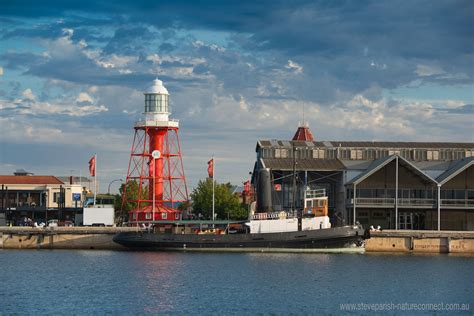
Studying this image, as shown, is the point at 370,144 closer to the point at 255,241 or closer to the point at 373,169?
the point at 373,169

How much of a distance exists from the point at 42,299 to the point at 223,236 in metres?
36.5

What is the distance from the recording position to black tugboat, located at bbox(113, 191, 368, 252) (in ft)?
277

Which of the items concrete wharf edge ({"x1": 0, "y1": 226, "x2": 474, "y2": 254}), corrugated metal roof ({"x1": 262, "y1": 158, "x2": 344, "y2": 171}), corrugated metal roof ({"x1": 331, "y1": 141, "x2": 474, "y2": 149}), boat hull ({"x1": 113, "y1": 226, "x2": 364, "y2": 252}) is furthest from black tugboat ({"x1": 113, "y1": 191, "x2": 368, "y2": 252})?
corrugated metal roof ({"x1": 331, "y1": 141, "x2": 474, "y2": 149})

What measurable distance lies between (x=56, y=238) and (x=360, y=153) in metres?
36.9

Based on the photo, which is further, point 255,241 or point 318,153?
point 318,153

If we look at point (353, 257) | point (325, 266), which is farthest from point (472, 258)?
point (325, 266)

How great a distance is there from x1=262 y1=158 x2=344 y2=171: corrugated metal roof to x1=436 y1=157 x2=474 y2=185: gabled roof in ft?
36.2

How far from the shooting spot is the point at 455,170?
325 feet

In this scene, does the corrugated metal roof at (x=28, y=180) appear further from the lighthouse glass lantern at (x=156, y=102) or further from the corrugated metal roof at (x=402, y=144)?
the corrugated metal roof at (x=402, y=144)

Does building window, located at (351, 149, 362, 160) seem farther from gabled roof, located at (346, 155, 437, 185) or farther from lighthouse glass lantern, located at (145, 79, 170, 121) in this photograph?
lighthouse glass lantern, located at (145, 79, 170, 121)

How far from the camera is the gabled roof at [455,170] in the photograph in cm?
9762

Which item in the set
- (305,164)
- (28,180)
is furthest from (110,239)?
(28,180)

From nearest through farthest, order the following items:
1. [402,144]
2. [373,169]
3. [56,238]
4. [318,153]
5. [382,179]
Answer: [56,238] < [373,169] < [382,179] < [318,153] < [402,144]

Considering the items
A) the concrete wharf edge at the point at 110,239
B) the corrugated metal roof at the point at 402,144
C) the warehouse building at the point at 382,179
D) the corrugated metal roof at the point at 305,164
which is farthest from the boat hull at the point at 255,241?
the corrugated metal roof at the point at 402,144
